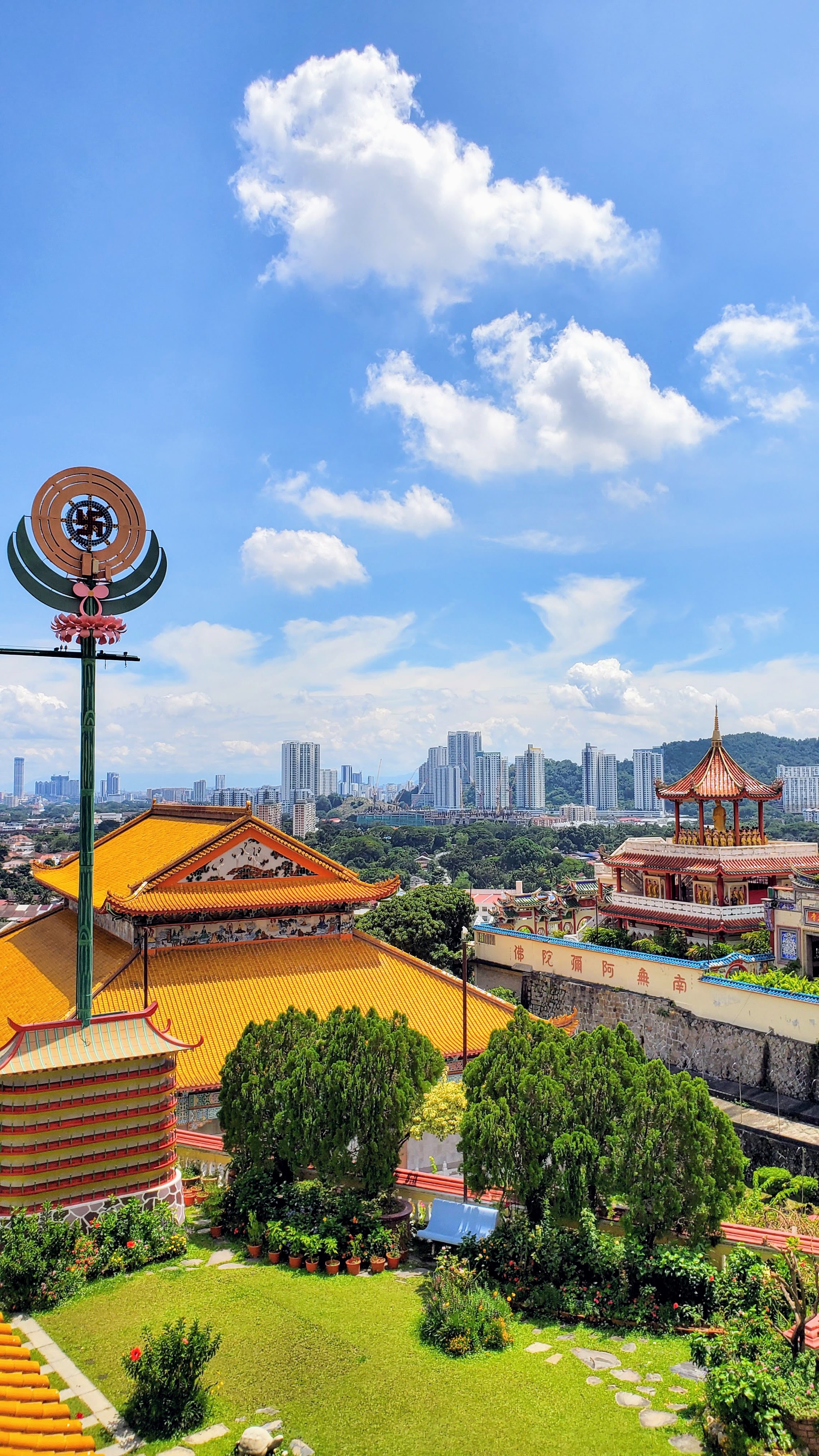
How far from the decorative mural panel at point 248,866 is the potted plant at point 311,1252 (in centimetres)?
923

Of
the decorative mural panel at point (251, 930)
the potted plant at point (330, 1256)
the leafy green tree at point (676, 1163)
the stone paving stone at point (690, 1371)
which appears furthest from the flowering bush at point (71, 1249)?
the decorative mural panel at point (251, 930)

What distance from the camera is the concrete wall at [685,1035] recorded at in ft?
72.8

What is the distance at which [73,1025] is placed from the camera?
1287 cm

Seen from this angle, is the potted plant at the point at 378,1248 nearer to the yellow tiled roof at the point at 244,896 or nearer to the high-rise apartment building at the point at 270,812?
the yellow tiled roof at the point at 244,896

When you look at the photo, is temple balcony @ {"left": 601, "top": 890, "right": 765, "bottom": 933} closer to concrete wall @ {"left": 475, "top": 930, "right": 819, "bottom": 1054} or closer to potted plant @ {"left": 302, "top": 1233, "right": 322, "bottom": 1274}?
concrete wall @ {"left": 475, "top": 930, "right": 819, "bottom": 1054}

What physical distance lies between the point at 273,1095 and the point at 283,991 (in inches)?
239

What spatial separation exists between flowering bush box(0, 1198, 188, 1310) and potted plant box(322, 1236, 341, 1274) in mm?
1950

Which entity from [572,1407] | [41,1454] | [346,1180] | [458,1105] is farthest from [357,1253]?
[41,1454]

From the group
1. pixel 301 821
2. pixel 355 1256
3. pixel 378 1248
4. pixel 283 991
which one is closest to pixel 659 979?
pixel 283 991

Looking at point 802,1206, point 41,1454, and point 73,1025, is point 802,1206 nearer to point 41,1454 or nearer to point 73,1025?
point 73,1025

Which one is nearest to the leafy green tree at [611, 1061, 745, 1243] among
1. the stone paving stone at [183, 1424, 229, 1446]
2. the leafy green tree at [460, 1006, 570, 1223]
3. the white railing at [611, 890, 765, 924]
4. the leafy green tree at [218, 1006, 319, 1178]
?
the leafy green tree at [460, 1006, 570, 1223]

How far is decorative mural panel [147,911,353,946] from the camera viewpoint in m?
19.5

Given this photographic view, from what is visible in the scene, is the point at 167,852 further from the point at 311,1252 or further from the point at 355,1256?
the point at 355,1256

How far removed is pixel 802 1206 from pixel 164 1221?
33.6 ft
